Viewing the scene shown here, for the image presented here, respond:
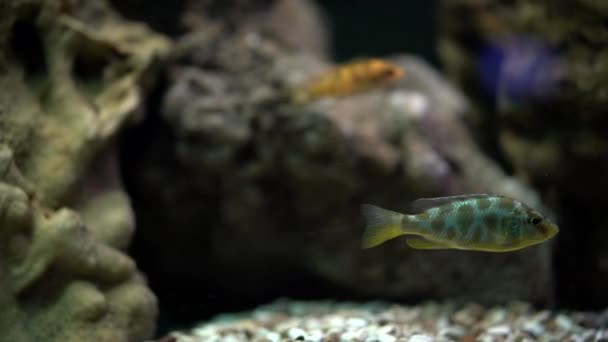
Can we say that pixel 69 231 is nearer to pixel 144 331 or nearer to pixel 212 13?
pixel 144 331

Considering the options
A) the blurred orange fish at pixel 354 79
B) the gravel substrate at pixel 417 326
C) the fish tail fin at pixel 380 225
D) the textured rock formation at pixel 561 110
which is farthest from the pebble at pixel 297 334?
the textured rock formation at pixel 561 110

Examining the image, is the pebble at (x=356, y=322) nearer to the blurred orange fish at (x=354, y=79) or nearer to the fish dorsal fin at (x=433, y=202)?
the fish dorsal fin at (x=433, y=202)

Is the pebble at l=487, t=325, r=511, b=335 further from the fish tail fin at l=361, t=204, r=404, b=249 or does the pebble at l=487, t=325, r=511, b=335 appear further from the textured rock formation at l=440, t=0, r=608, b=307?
the fish tail fin at l=361, t=204, r=404, b=249

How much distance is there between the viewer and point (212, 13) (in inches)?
231

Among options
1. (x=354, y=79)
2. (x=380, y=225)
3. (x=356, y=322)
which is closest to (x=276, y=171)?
(x=354, y=79)

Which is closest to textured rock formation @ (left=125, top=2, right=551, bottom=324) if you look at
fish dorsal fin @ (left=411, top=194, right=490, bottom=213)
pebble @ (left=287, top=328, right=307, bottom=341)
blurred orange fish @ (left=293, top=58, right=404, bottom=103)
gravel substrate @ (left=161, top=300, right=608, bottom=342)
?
blurred orange fish @ (left=293, top=58, right=404, bottom=103)

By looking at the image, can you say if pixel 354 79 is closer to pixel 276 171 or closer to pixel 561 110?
pixel 276 171

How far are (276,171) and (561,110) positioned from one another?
8.16 feet

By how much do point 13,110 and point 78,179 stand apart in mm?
615

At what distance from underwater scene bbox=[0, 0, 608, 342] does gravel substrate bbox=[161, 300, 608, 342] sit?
28mm

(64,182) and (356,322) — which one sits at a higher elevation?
(64,182)

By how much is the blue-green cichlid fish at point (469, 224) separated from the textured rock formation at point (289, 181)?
85.1 inches

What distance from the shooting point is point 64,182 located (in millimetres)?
3732

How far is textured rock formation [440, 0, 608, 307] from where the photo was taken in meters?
4.27
